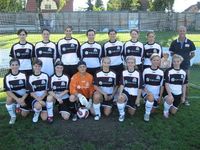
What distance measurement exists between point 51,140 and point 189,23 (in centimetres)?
3436

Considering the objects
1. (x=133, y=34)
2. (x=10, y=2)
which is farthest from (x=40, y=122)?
(x=10, y=2)

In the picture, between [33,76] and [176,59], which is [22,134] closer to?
[33,76]

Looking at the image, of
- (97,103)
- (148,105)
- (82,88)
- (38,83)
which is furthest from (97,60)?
(148,105)

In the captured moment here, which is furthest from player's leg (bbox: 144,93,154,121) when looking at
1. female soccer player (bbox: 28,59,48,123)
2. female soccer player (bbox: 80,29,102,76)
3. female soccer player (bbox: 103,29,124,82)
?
female soccer player (bbox: 28,59,48,123)

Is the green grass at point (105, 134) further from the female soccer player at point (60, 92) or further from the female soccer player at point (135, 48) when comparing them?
the female soccer player at point (135, 48)

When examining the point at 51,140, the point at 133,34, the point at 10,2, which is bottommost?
the point at 51,140

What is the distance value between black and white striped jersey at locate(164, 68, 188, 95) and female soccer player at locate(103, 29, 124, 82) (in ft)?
4.00

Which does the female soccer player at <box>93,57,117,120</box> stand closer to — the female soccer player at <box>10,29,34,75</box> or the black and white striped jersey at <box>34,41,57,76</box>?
the black and white striped jersey at <box>34,41,57,76</box>

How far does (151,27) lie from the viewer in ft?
118

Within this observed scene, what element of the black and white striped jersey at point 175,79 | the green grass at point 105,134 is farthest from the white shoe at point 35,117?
the black and white striped jersey at point 175,79

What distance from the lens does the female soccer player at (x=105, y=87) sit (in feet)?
27.9

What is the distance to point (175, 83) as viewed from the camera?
8.84 m

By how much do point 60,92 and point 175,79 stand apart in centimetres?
281

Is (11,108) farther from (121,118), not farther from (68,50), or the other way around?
(121,118)
